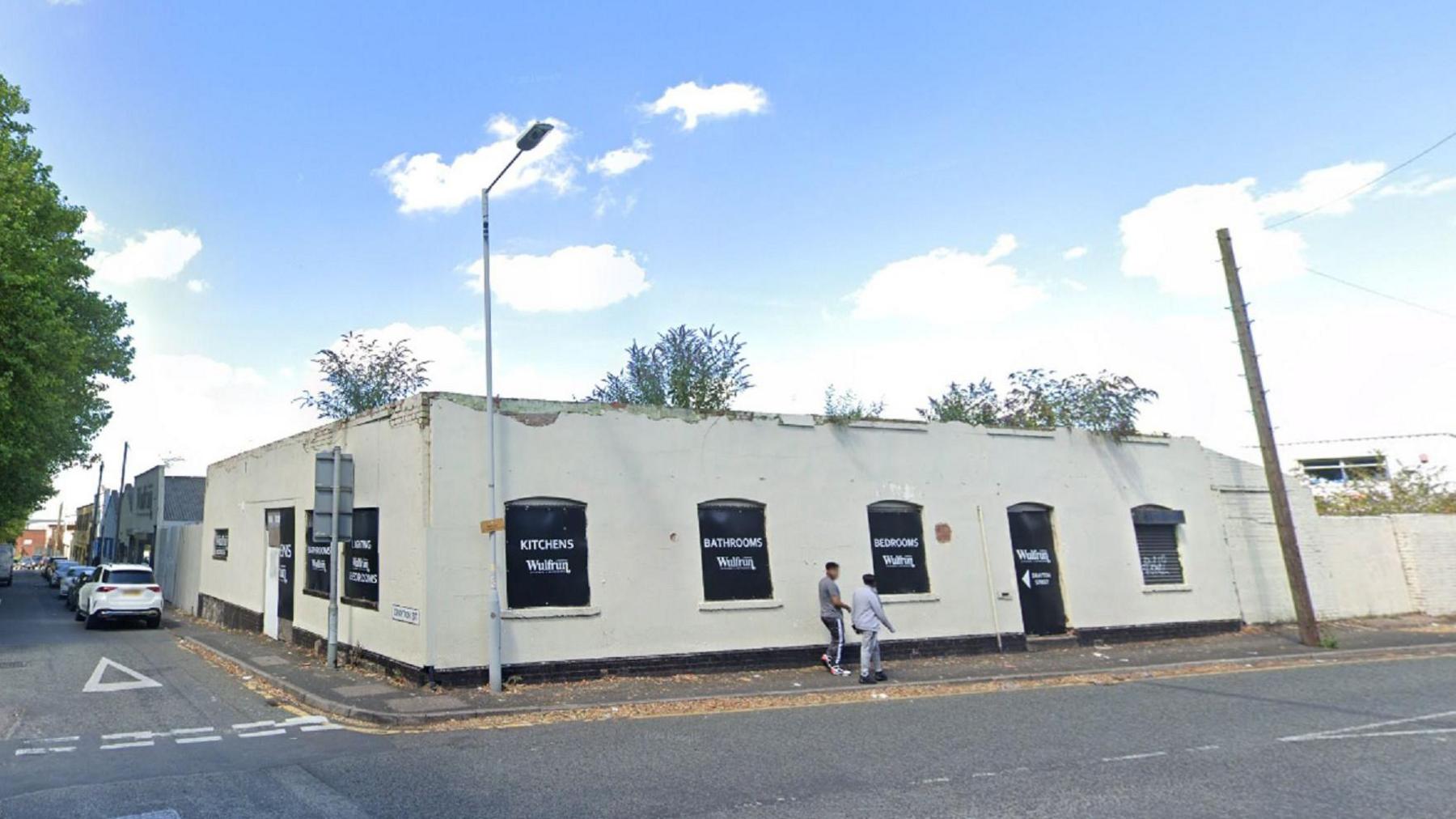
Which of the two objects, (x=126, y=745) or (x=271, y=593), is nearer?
(x=126, y=745)

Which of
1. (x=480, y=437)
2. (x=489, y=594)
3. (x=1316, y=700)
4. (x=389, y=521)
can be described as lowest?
(x=1316, y=700)

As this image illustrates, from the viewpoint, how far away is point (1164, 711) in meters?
9.92

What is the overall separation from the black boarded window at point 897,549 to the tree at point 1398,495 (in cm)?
1753

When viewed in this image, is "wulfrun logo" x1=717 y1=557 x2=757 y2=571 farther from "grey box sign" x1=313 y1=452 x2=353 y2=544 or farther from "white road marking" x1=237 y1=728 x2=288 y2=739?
"white road marking" x1=237 y1=728 x2=288 y2=739

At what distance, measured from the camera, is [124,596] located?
811 inches

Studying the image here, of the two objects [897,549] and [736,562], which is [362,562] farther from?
[897,549]

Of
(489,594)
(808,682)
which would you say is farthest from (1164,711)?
(489,594)

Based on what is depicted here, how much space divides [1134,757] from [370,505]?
11668mm

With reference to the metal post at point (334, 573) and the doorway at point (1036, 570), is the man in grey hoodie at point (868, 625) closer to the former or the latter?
the doorway at point (1036, 570)

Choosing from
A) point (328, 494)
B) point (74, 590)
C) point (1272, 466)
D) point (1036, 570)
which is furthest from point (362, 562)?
point (74, 590)

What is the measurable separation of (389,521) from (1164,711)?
37.5ft

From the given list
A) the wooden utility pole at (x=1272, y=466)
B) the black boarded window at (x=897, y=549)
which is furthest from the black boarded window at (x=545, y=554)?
the wooden utility pole at (x=1272, y=466)

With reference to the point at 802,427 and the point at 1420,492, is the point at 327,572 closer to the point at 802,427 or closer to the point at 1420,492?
the point at 802,427

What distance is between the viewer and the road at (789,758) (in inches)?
239
